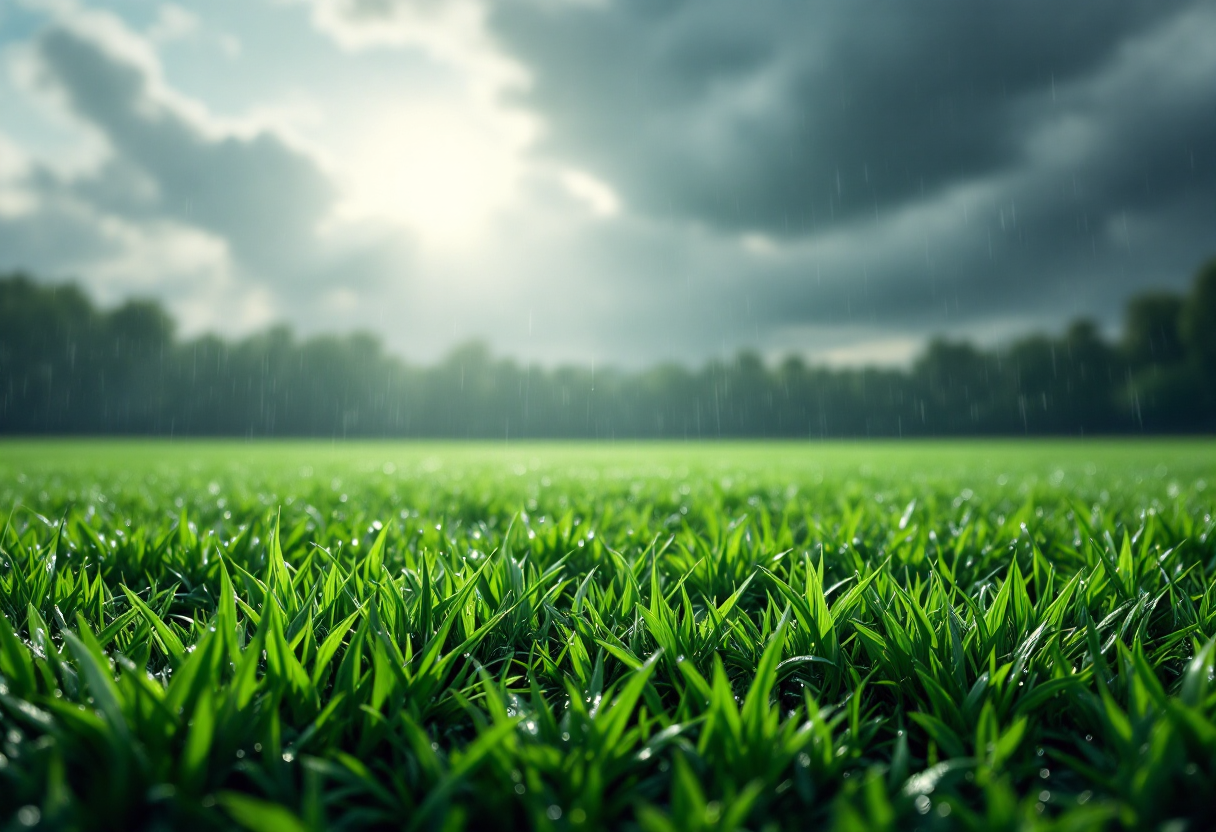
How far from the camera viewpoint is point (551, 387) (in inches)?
2483

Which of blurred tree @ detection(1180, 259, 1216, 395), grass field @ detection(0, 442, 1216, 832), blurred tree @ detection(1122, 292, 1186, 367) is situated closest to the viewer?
grass field @ detection(0, 442, 1216, 832)

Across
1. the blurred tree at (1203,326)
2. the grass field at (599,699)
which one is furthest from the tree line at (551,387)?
the grass field at (599,699)

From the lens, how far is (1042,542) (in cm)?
303

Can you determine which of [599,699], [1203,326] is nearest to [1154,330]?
[1203,326]

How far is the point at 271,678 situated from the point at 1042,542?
3348 mm

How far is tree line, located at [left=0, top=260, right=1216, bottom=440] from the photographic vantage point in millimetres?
47375

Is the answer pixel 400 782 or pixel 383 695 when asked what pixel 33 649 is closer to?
pixel 383 695

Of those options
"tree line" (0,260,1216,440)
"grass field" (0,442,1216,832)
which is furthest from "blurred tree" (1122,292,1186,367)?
"grass field" (0,442,1216,832)

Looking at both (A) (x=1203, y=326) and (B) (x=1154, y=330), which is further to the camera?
(B) (x=1154, y=330)

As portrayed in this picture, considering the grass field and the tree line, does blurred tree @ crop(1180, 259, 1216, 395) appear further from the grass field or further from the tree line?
the grass field

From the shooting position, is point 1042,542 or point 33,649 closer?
point 33,649

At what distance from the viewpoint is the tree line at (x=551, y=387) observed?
47375 millimetres

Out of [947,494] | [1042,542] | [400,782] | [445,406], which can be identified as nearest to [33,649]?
[400,782]

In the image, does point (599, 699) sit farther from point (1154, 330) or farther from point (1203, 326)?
point (1154, 330)
